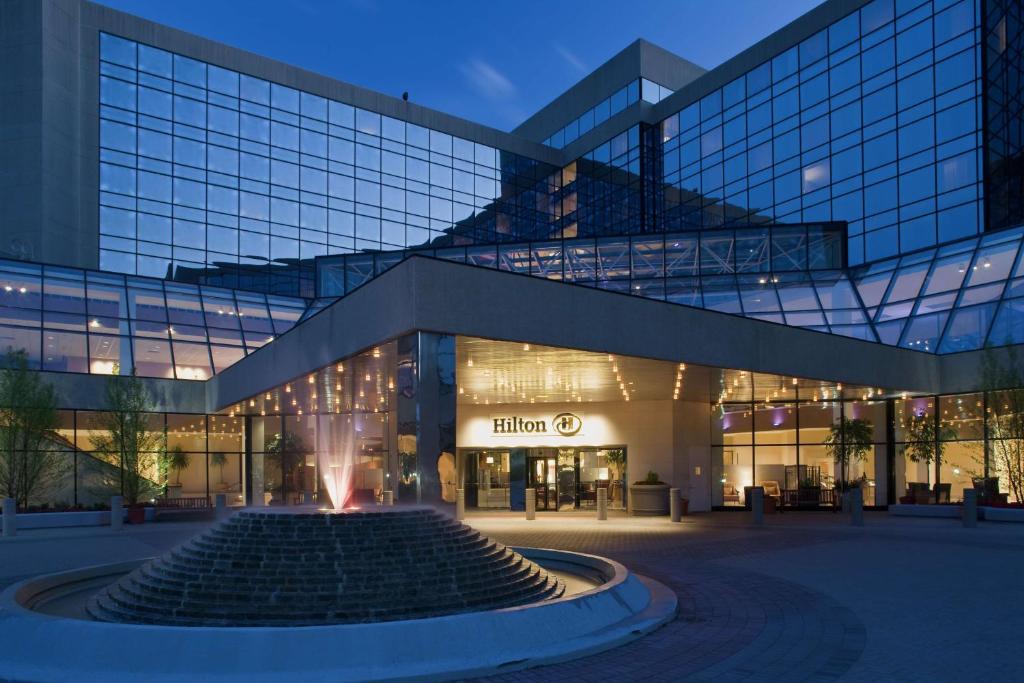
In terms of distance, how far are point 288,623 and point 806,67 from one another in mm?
48051

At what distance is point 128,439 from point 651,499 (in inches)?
759

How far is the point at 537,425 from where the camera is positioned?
3506 centimetres

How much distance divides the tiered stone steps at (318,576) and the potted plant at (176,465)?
24560 millimetres

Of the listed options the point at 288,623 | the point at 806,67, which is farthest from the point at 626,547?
the point at 806,67

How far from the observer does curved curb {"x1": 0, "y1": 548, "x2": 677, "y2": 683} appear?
900cm

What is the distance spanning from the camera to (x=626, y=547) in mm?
21203

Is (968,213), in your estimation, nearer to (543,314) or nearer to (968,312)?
(968,312)

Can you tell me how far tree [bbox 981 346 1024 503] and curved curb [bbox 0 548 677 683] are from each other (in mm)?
23720

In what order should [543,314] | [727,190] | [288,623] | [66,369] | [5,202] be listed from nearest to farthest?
[288,623], [543,314], [66,369], [5,202], [727,190]

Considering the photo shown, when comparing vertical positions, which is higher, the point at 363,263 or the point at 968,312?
the point at 363,263

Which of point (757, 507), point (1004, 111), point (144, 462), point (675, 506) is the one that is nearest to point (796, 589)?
point (757, 507)

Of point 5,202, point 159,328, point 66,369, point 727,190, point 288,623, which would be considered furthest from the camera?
point 727,190

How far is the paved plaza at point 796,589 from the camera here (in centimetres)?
959

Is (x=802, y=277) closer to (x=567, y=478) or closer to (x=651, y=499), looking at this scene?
(x=651, y=499)
